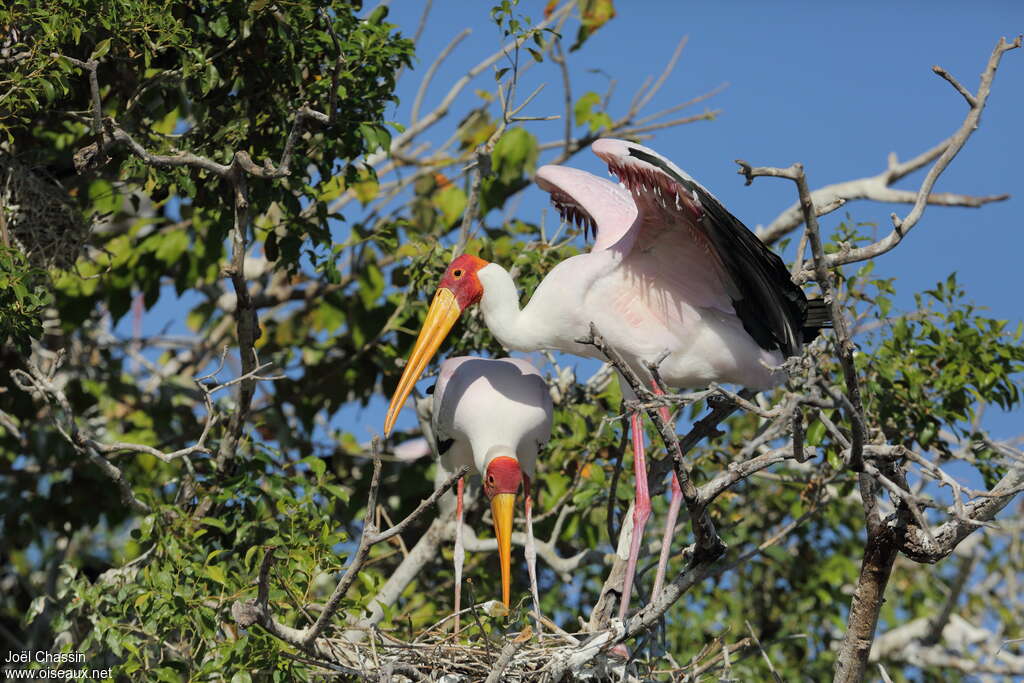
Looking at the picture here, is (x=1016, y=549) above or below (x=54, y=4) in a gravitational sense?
above

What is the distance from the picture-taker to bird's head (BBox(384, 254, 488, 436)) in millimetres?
5352

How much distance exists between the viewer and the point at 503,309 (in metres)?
5.27

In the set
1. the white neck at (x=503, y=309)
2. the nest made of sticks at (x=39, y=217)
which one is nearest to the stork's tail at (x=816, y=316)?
the white neck at (x=503, y=309)

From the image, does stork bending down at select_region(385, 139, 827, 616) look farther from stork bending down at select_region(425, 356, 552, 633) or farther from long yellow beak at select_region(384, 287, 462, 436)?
stork bending down at select_region(425, 356, 552, 633)

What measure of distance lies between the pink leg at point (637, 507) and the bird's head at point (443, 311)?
802mm

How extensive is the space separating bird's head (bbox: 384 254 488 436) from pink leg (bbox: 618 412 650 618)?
0.80 metres

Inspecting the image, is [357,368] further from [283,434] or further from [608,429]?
[608,429]

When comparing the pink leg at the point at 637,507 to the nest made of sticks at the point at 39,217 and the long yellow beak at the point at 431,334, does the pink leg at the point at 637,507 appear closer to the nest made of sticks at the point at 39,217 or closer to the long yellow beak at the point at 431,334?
the long yellow beak at the point at 431,334

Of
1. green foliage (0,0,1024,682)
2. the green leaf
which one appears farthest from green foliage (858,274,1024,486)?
the green leaf

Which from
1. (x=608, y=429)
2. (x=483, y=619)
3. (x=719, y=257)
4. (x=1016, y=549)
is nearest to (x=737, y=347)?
(x=719, y=257)

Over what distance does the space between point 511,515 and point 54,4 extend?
2.54 meters

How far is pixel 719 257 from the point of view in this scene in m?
4.77

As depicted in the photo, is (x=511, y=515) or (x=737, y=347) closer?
(x=737, y=347)

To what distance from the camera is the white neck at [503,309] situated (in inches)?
205
